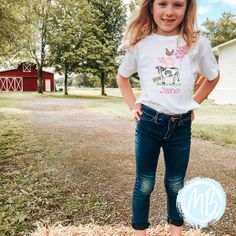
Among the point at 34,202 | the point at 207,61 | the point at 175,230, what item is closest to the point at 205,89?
the point at 207,61

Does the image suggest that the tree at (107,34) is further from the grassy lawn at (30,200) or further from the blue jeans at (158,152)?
the blue jeans at (158,152)

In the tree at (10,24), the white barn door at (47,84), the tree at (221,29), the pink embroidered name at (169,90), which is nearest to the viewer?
the pink embroidered name at (169,90)

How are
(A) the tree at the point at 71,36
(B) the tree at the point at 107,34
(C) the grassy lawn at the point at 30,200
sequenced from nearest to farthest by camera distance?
(C) the grassy lawn at the point at 30,200, (A) the tree at the point at 71,36, (B) the tree at the point at 107,34

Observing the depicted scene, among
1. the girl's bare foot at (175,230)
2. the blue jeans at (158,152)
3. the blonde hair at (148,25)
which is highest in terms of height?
the blonde hair at (148,25)

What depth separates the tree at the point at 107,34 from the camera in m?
36.9

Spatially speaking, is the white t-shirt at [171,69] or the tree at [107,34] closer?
the white t-shirt at [171,69]

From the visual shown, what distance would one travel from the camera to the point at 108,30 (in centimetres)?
4022

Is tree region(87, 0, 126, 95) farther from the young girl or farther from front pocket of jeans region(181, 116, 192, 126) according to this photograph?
front pocket of jeans region(181, 116, 192, 126)

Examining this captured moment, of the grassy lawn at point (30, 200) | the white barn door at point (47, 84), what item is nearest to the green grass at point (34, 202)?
the grassy lawn at point (30, 200)

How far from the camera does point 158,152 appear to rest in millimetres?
2812

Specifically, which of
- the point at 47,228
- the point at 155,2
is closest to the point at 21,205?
the point at 47,228

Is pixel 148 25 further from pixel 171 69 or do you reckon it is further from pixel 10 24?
pixel 10 24

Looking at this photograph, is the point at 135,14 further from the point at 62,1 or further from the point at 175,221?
the point at 62,1

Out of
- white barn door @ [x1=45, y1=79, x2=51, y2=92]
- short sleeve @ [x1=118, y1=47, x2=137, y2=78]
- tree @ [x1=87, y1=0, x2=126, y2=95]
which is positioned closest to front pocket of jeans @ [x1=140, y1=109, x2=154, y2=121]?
short sleeve @ [x1=118, y1=47, x2=137, y2=78]
